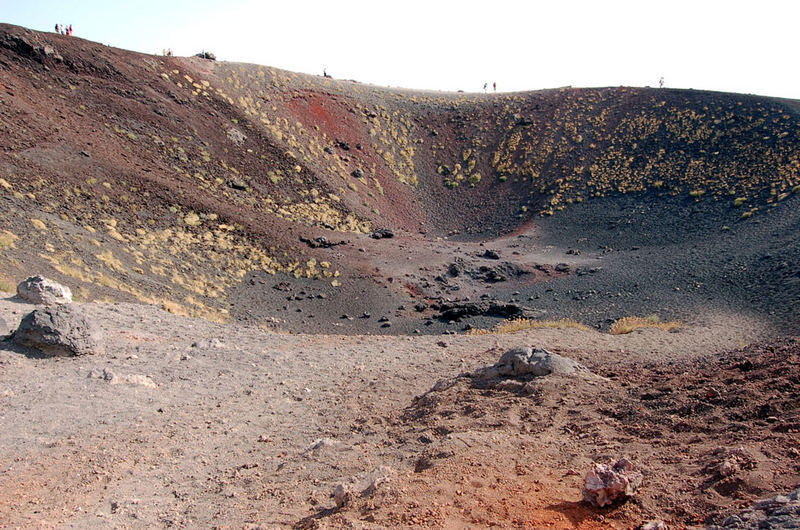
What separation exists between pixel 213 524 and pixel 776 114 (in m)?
44.1

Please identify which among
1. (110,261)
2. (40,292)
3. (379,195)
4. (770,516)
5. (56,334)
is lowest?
(56,334)

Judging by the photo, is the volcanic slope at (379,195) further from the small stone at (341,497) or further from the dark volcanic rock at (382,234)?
the small stone at (341,497)

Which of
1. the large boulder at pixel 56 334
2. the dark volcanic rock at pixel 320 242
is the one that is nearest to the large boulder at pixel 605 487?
the large boulder at pixel 56 334

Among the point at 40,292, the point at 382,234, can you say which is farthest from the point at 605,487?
the point at 382,234

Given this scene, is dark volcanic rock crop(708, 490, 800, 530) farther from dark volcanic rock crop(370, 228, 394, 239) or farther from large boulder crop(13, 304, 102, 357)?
dark volcanic rock crop(370, 228, 394, 239)

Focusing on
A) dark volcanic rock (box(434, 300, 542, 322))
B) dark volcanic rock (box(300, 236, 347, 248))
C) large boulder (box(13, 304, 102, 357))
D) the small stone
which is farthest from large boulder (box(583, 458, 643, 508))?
dark volcanic rock (box(300, 236, 347, 248))

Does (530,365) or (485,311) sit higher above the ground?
(530,365)

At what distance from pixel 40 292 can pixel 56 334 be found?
301cm

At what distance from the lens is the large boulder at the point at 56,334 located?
1059 centimetres

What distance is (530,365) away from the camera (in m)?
9.69

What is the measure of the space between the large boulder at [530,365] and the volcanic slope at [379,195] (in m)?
9.56

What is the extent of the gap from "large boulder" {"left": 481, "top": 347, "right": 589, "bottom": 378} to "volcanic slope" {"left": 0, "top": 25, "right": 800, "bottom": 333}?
956 cm

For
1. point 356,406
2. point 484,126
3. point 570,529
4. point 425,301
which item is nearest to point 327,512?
point 570,529

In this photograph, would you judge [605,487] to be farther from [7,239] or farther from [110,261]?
[7,239]
